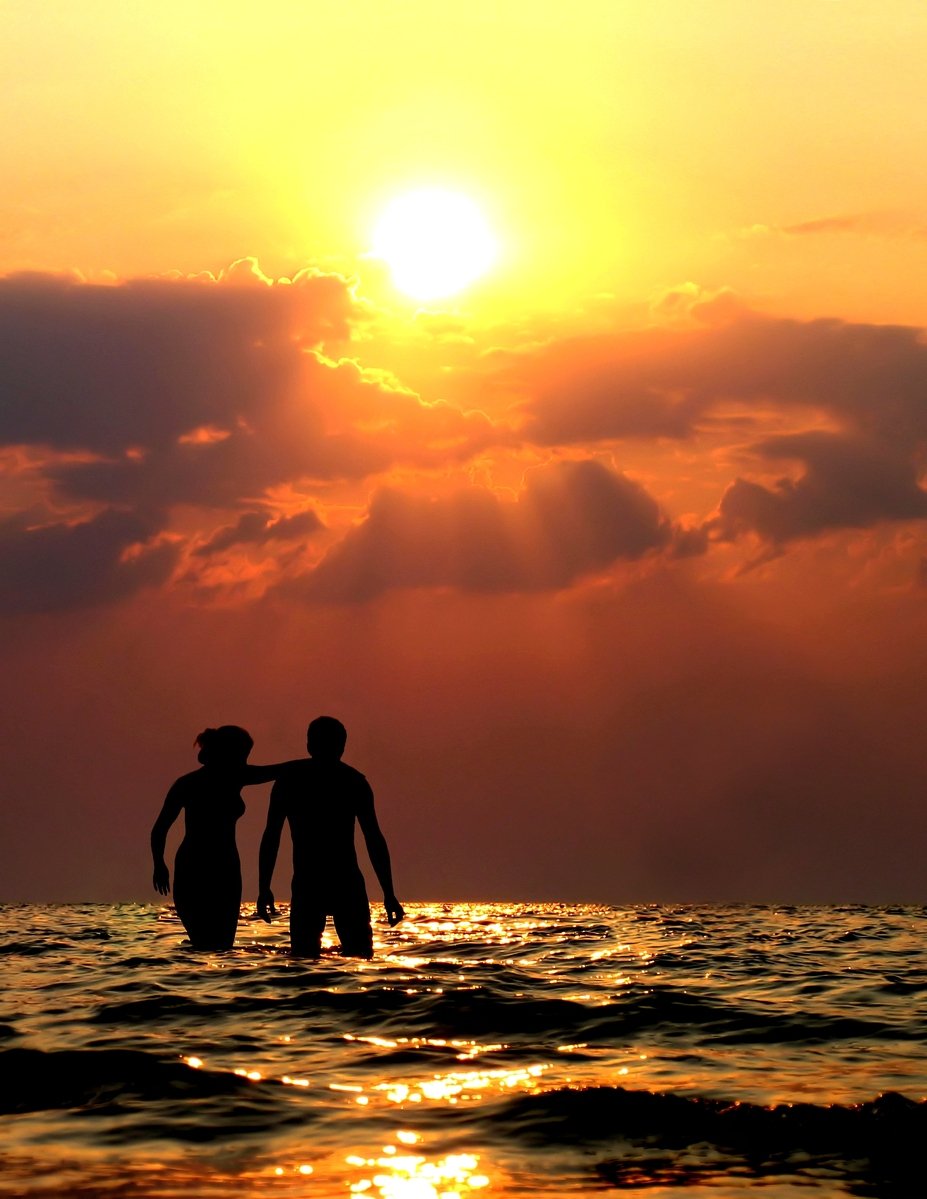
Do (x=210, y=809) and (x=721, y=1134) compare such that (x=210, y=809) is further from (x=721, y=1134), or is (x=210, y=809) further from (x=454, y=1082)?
(x=721, y=1134)

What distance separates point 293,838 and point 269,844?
0.26 meters

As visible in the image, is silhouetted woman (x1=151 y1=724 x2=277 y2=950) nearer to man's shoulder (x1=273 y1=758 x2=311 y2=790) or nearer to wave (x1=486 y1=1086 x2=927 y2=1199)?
man's shoulder (x1=273 y1=758 x2=311 y2=790)

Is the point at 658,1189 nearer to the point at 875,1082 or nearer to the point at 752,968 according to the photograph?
the point at 875,1082

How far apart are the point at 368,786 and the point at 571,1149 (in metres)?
7.83

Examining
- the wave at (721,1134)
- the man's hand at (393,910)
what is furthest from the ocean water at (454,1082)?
the man's hand at (393,910)

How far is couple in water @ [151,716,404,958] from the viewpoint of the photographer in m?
14.1

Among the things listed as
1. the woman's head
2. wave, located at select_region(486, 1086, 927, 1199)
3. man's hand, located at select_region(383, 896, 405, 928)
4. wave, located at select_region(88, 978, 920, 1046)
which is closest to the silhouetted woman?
the woman's head

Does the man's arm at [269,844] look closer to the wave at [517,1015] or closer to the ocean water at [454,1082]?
the ocean water at [454,1082]

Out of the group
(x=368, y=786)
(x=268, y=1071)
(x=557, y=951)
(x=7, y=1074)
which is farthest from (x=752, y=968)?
(x=7, y=1074)

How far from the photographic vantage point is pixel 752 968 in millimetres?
15742

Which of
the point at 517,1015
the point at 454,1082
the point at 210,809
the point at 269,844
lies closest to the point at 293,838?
the point at 269,844

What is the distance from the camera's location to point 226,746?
1455cm

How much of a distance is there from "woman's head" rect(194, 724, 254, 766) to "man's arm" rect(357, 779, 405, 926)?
139 centimetres

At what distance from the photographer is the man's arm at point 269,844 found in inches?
554
